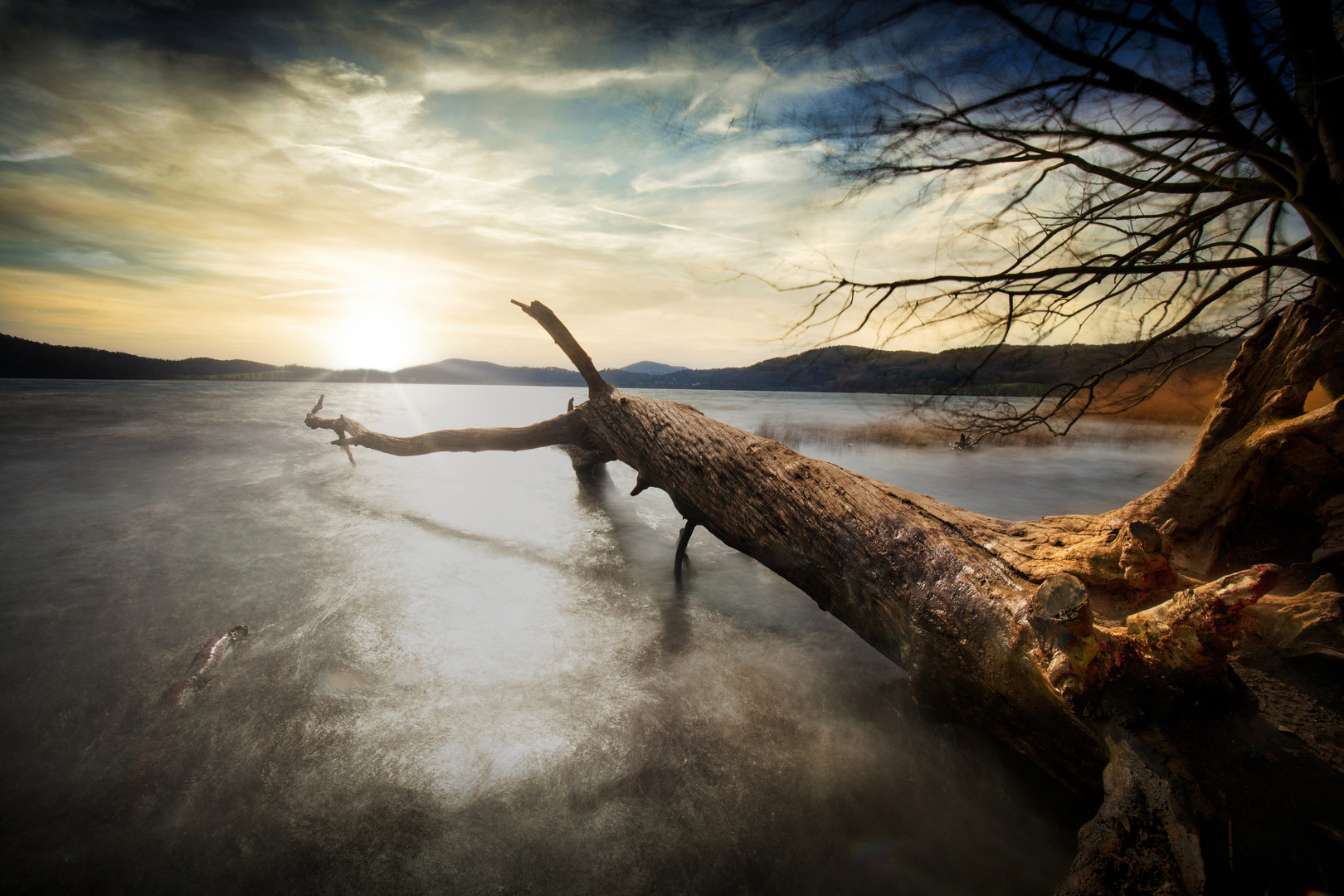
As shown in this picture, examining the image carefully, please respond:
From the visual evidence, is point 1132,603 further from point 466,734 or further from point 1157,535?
point 466,734

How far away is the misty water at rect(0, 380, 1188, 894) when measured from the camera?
171 centimetres

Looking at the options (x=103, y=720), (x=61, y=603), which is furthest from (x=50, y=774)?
(x=61, y=603)

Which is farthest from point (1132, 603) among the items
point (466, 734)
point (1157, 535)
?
point (466, 734)

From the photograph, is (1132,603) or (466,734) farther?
(466,734)

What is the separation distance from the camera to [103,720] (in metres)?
2.31

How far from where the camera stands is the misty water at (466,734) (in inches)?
67.2

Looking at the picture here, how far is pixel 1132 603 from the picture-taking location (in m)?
1.93

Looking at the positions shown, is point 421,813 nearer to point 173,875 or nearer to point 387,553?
point 173,875

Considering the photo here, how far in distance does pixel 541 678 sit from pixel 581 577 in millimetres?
1553

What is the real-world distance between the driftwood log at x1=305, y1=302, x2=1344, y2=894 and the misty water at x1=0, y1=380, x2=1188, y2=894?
1.82 feet

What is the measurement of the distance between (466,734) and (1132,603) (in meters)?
3.17

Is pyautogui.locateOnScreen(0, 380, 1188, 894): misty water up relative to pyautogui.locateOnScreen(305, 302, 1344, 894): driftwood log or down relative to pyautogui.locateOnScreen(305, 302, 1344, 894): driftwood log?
down

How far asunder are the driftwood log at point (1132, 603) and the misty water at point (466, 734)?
1.82 ft

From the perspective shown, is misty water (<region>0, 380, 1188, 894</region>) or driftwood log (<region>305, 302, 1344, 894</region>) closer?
driftwood log (<region>305, 302, 1344, 894</region>)
